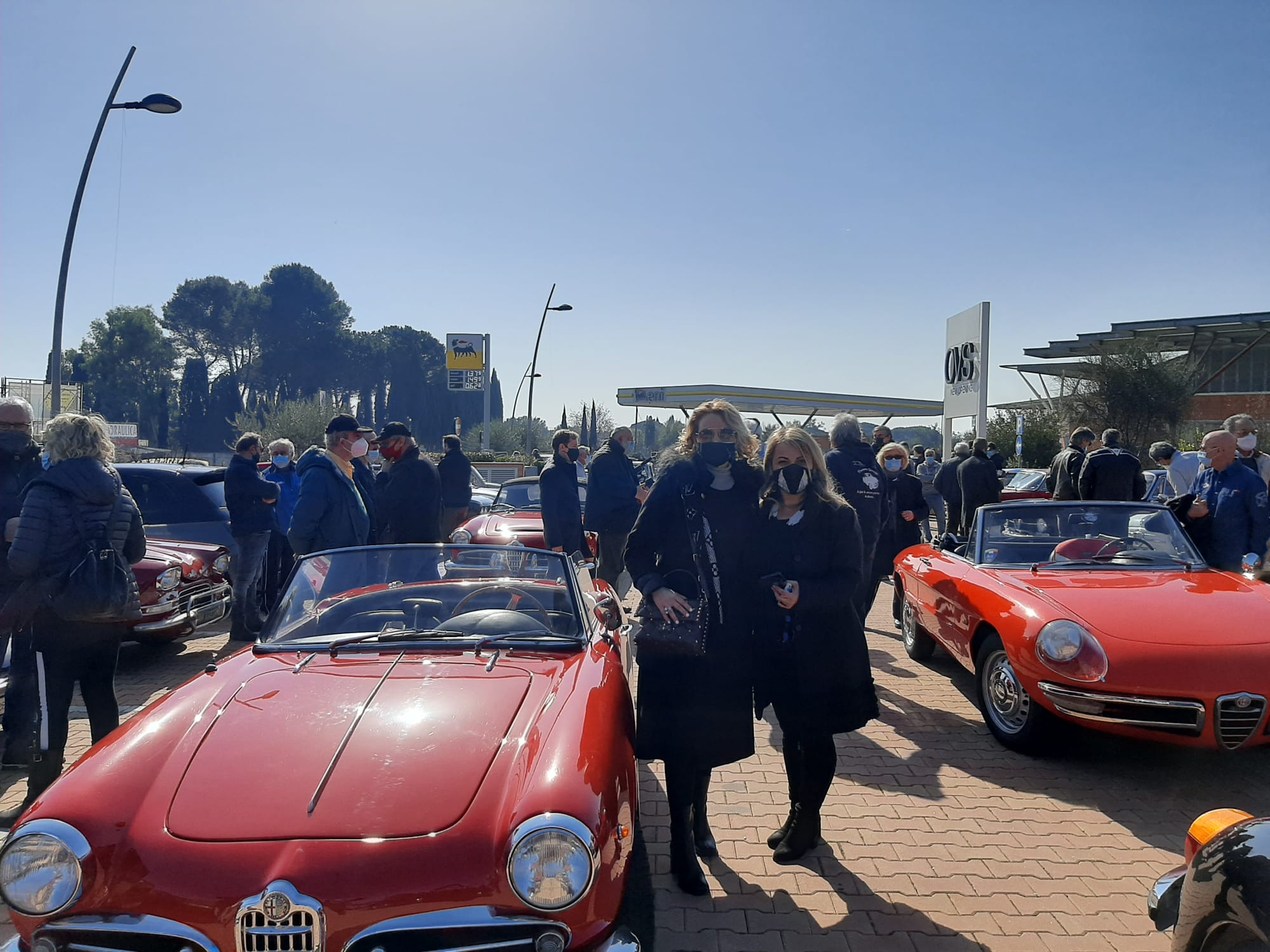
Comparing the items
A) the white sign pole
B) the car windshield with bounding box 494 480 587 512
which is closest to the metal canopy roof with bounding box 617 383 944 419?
the white sign pole

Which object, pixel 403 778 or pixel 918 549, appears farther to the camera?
pixel 918 549

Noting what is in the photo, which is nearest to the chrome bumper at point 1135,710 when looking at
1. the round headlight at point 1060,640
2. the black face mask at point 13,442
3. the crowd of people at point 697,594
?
the round headlight at point 1060,640

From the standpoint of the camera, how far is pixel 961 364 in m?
13.4

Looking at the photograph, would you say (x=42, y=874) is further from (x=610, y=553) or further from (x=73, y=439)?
(x=610, y=553)

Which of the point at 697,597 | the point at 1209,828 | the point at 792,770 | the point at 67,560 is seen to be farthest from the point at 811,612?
the point at 67,560

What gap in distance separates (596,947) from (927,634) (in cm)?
524

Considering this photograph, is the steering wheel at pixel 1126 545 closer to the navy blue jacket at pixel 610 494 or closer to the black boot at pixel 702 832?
the black boot at pixel 702 832

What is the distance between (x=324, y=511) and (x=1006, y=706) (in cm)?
451

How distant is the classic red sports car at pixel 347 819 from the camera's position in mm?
2012

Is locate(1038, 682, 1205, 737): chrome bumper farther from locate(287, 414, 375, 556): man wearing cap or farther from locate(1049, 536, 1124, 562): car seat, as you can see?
locate(287, 414, 375, 556): man wearing cap

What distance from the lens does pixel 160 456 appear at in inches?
2101

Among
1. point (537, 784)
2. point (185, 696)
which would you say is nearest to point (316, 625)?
point (185, 696)

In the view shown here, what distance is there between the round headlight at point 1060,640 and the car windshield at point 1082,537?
3.73ft

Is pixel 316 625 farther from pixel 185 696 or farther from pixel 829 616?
pixel 829 616
